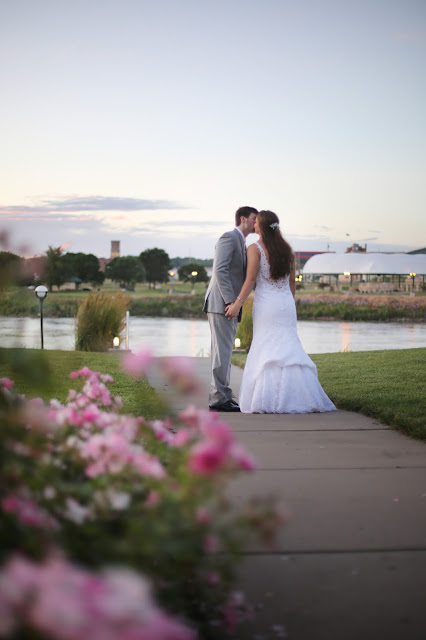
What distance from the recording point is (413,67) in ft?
55.6

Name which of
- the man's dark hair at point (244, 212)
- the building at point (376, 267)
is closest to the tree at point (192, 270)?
the building at point (376, 267)

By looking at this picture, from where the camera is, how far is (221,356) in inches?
244

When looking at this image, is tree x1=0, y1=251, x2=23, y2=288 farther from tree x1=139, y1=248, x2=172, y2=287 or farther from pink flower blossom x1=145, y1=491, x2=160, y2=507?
tree x1=139, y1=248, x2=172, y2=287

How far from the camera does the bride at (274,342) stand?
5895mm

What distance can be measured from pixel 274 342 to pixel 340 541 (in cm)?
→ 341

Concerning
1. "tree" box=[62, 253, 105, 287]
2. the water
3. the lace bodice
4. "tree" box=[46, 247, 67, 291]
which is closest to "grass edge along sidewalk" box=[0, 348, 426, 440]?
"tree" box=[46, 247, 67, 291]

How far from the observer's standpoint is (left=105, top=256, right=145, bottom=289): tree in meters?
72.4

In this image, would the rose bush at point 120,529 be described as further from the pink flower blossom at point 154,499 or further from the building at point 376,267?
the building at point 376,267

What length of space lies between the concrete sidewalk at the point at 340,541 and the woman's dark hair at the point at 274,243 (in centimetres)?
189

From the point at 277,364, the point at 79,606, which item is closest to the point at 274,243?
the point at 277,364

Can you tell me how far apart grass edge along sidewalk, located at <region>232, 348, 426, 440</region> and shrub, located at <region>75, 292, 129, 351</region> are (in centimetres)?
314

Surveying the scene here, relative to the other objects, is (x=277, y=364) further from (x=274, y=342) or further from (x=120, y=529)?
(x=120, y=529)

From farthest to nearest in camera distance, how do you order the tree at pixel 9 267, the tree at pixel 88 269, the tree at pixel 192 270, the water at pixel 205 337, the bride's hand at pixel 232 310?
the tree at pixel 192 270 → the tree at pixel 88 269 → the water at pixel 205 337 → the bride's hand at pixel 232 310 → the tree at pixel 9 267

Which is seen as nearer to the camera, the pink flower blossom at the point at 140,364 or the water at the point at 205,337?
the pink flower blossom at the point at 140,364
